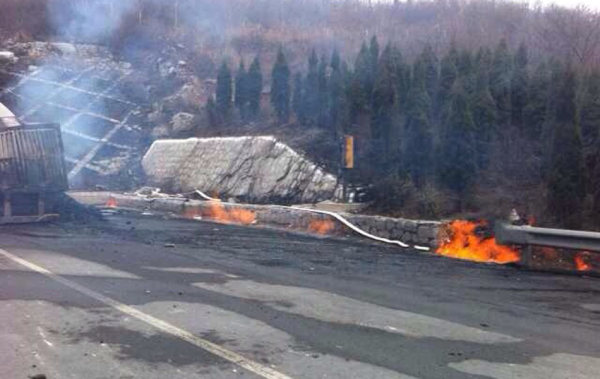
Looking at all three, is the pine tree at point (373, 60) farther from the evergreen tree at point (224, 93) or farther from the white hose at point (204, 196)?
the evergreen tree at point (224, 93)

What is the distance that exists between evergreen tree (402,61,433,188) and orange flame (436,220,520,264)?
3.13m

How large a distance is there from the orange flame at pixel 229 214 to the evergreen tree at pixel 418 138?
3.94 m

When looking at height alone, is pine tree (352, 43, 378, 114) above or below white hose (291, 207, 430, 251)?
above

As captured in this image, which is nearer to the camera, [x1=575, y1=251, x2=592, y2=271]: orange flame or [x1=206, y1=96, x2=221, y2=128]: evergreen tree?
[x1=575, y1=251, x2=592, y2=271]: orange flame

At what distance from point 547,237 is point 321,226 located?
5.27 m

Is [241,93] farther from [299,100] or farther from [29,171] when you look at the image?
[29,171]

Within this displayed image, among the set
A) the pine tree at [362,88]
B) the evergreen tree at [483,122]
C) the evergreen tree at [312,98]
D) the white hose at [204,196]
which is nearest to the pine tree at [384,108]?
the pine tree at [362,88]

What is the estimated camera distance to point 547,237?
10.5m

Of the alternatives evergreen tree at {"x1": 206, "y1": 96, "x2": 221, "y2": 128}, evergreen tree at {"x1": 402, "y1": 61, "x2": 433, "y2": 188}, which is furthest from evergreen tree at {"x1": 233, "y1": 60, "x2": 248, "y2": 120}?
evergreen tree at {"x1": 402, "y1": 61, "x2": 433, "y2": 188}

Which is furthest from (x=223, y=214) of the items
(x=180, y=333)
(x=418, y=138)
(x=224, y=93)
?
(x=180, y=333)

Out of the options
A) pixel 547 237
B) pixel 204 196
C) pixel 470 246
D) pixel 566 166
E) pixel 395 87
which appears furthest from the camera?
pixel 204 196

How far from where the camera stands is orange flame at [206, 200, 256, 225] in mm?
16656

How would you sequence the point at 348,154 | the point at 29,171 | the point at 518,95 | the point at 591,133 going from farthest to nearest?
the point at 348,154 → the point at 518,95 → the point at 29,171 → the point at 591,133

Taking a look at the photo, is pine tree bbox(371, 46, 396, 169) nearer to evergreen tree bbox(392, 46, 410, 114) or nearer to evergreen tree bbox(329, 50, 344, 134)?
evergreen tree bbox(392, 46, 410, 114)
